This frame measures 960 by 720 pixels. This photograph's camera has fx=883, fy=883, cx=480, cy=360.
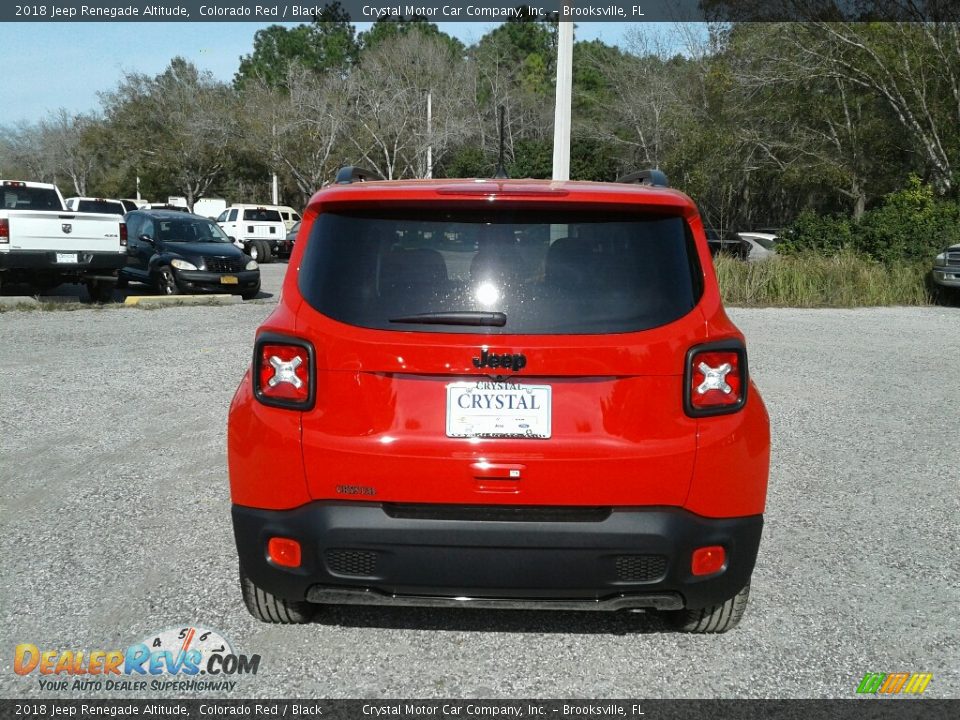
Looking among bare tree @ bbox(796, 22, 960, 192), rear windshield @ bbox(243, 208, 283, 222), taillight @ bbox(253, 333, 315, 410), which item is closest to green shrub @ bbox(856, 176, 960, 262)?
bare tree @ bbox(796, 22, 960, 192)

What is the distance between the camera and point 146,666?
10.8ft

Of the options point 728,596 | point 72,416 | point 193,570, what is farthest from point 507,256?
point 72,416

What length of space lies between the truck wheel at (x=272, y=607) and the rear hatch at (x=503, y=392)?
0.70 metres

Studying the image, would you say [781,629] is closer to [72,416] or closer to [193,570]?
[193,570]

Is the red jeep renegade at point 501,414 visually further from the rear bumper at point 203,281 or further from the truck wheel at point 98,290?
the truck wheel at point 98,290

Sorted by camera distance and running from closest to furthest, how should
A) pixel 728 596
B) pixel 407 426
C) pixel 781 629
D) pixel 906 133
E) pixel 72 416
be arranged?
1. pixel 407 426
2. pixel 728 596
3. pixel 781 629
4. pixel 72 416
5. pixel 906 133

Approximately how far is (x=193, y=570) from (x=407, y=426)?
181 centimetres

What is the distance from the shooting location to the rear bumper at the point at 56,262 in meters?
14.5

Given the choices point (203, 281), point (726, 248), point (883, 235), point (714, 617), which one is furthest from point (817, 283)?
point (714, 617)

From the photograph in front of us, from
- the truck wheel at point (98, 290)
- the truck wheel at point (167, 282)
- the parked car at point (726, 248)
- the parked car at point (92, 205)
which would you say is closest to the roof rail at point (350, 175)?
the truck wheel at point (167, 282)

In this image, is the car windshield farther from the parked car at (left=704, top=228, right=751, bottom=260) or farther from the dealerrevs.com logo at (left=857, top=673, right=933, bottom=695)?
the dealerrevs.com logo at (left=857, top=673, right=933, bottom=695)

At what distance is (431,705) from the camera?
9.92ft

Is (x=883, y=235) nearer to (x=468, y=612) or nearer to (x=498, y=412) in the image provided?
(x=468, y=612)

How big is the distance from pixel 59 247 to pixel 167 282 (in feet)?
6.92
